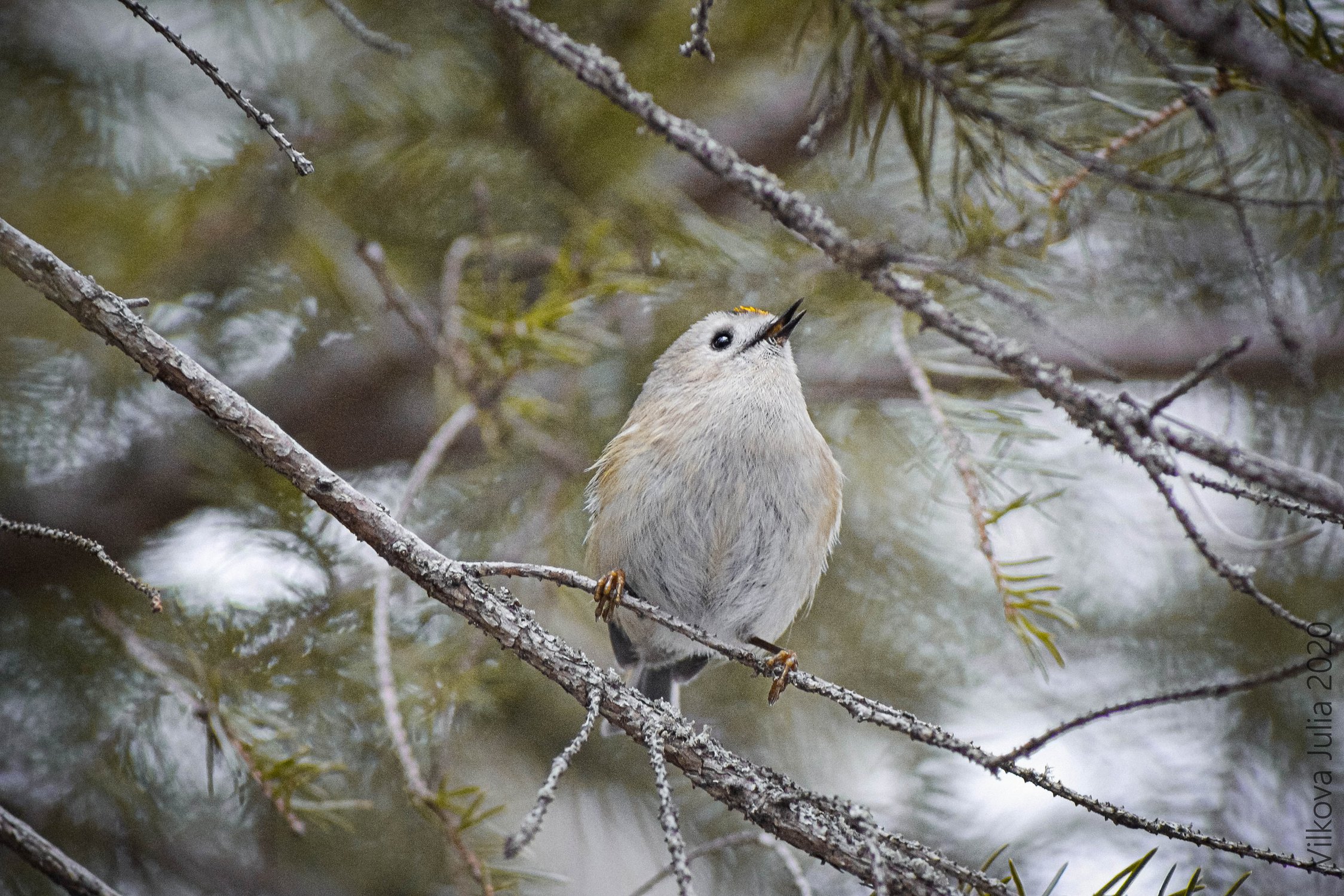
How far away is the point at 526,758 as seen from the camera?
2.12 metres

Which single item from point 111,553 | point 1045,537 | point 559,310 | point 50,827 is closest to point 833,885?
point 1045,537

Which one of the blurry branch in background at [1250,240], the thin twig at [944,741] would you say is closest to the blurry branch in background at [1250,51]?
the blurry branch in background at [1250,240]

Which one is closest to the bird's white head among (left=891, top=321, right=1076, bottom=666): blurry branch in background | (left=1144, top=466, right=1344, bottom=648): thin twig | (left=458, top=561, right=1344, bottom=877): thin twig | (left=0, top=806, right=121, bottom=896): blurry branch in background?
(left=891, top=321, right=1076, bottom=666): blurry branch in background

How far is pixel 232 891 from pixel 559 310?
124 centimetres

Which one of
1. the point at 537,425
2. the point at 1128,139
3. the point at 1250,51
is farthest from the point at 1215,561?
the point at 537,425

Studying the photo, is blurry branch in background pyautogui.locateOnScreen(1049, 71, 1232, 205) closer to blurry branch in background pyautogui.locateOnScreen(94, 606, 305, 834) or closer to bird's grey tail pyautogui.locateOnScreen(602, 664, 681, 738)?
bird's grey tail pyautogui.locateOnScreen(602, 664, 681, 738)

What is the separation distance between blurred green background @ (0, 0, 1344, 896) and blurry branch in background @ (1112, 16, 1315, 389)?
0.67 m

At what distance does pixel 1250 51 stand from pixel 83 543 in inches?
41.8

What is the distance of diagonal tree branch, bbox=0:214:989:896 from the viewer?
2.81 feet

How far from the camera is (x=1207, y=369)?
585 millimetres

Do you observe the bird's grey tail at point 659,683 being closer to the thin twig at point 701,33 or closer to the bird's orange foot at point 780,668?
the bird's orange foot at point 780,668

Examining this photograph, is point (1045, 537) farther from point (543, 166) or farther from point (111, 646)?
point (111, 646)

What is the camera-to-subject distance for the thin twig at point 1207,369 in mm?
558

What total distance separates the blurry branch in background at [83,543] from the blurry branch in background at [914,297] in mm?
604
